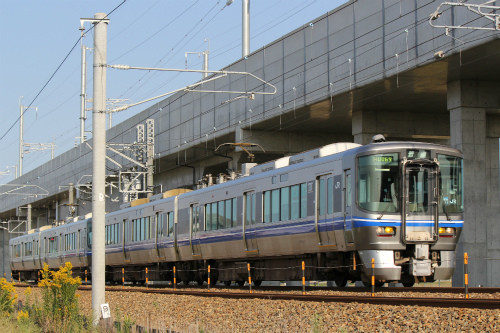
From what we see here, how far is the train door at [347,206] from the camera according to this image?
65.4 ft

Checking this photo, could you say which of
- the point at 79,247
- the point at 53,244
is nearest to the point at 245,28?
the point at 79,247

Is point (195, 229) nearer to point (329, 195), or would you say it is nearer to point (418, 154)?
point (329, 195)

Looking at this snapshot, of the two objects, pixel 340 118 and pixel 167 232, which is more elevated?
pixel 340 118

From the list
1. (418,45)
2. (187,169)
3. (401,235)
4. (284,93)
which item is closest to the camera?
(401,235)

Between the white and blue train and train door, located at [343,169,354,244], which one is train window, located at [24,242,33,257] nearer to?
the white and blue train

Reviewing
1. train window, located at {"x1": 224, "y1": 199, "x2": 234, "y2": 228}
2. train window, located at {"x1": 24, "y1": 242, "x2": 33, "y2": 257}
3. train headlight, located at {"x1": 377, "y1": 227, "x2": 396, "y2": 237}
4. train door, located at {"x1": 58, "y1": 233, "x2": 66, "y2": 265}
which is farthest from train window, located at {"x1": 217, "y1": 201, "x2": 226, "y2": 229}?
train window, located at {"x1": 24, "y1": 242, "x2": 33, "y2": 257}

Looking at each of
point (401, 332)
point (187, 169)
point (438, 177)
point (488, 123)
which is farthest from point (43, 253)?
point (401, 332)

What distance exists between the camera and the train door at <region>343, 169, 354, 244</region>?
19922 mm

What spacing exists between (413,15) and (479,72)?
10.4 feet

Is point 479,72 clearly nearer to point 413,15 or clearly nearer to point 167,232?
point 413,15

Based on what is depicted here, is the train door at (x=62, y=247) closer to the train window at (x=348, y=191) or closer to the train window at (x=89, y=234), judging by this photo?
the train window at (x=89, y=234)

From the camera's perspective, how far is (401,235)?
19.6 metres

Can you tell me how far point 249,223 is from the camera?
25.3 m

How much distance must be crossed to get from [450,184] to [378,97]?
1330cm
